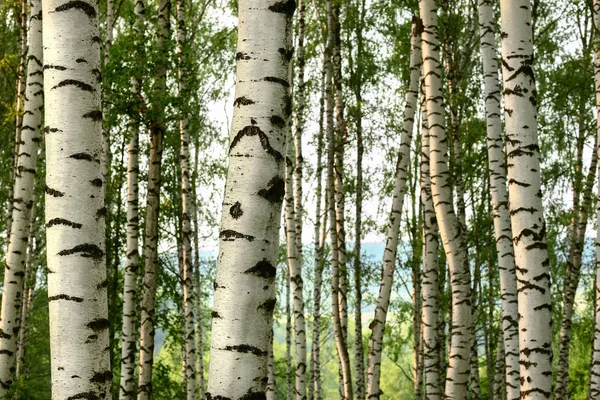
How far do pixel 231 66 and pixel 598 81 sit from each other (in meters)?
12.2

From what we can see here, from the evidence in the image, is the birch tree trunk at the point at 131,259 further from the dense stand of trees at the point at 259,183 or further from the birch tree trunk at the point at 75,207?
the birch tree trunk at the point at 75,207

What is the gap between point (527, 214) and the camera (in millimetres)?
4305

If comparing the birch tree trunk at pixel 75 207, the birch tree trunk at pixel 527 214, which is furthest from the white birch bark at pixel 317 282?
the birch tree trunk at pixel 75 207

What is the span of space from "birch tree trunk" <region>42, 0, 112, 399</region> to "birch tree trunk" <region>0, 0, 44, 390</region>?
335cm

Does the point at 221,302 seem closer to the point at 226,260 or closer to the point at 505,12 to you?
the point at 226,260

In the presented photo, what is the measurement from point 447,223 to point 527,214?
2.50m

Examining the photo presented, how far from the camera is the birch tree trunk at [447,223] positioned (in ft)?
22.4

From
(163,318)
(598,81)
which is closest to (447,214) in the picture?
(598,81)

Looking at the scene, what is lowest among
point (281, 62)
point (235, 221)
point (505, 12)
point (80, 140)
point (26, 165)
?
point (235, 221)

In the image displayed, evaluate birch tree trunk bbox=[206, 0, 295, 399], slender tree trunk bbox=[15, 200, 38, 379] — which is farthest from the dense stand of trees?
slender tree trunk bbox=[15, 200, 38, 379]

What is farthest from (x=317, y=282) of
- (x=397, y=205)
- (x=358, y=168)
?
(x=397, y=205)

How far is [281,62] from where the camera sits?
2.76 meters

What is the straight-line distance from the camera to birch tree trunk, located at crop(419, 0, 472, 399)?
268 inches

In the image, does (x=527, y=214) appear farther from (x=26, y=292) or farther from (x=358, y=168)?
(x=26, y=292)
